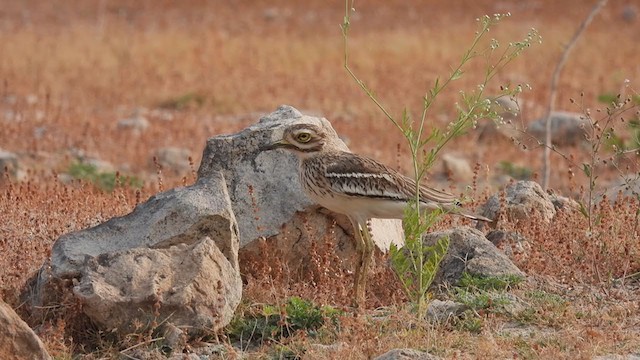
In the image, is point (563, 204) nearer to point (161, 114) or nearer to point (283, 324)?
point (283, 324)

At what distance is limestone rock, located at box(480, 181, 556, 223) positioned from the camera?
8547 mm

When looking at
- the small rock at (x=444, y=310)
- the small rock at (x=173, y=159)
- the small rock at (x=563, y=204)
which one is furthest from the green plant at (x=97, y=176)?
the small rock at (x=444, y=310)

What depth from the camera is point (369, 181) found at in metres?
7.22

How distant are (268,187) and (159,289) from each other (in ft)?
5.38

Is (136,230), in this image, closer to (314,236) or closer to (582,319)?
(314,236)

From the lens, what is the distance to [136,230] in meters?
7.18

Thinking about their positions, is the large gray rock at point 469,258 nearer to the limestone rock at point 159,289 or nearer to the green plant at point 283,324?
the green plant at point 283,324

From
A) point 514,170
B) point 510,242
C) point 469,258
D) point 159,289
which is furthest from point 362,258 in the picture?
point 514,170

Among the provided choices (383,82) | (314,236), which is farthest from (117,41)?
(314,236)

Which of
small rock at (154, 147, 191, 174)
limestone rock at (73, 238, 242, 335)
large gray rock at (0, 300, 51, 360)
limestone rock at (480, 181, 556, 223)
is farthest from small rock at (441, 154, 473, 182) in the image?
large gray rock at (0, 300, 51, 360)

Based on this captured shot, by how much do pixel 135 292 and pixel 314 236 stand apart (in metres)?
1.63

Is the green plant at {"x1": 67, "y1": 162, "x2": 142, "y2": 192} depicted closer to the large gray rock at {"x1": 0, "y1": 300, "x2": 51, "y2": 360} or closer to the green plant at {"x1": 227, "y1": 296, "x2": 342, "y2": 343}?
the green plant at {"x1": 227, "y1": 296, "x2": 342, "y2": 343}

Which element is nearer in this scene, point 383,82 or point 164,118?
point 164,118

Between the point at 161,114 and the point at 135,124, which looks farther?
the point at 161,114
